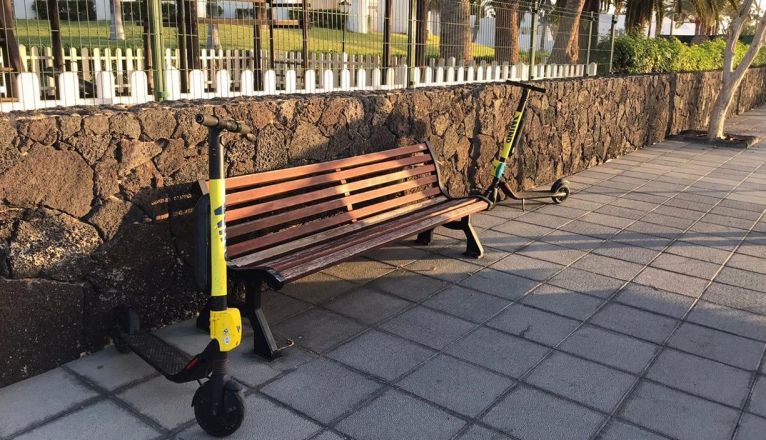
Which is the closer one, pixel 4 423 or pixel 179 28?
pixel 4 423

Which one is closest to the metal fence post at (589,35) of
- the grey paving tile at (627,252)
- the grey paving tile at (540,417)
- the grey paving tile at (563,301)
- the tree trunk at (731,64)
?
the tree trunk at (731,64)

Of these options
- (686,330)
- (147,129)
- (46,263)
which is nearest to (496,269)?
(686,330)

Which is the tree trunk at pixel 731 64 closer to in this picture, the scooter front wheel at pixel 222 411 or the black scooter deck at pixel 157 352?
the black scooter deck at pixel 157 352

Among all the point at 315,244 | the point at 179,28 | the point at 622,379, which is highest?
the point at 179,28

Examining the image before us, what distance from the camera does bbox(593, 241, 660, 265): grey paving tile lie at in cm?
539

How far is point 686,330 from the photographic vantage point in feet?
13.3

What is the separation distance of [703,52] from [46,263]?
613 inches

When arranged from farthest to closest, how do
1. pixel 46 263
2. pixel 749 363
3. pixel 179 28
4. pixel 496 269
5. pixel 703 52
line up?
pixel 703 52
pixel 496 269
pixel 179 28
pixel 749 363
pixel 46 263

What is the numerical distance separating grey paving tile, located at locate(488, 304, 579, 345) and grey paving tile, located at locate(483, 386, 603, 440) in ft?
2.20

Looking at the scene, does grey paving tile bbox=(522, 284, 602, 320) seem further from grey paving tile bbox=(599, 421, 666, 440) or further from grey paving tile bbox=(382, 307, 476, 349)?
grey paving tile bbox=(599, 421, 666, 440)

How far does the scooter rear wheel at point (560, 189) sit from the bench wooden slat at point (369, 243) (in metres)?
2.06

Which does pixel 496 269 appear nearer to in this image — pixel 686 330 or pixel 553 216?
pixel 686 330

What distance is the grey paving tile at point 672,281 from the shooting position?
4.71m

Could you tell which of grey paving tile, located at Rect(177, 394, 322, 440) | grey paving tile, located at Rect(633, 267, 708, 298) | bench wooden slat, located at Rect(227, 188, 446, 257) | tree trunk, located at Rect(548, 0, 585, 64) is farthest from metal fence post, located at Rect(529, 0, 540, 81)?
grey paving tile, located at Rect(177, 394, 322, 440)
